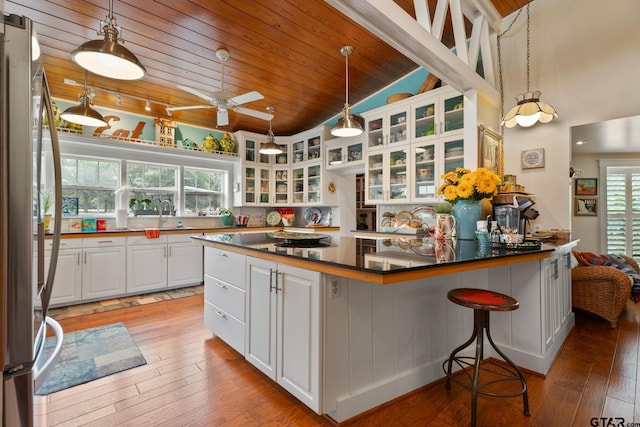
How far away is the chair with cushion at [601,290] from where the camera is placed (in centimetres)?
280

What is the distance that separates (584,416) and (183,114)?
5436mm

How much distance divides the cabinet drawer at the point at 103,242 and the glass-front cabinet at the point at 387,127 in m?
3.61

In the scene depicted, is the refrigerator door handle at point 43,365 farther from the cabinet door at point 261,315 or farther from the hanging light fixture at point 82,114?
the hanging light fixture at point 82,114

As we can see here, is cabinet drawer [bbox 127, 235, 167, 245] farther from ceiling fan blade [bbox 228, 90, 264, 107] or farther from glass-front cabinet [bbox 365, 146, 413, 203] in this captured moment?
glass-front cabinet [bbox 365, 146, 413, 203]

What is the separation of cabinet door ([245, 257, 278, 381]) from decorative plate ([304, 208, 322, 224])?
142 inches

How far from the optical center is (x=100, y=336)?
265 centimetres

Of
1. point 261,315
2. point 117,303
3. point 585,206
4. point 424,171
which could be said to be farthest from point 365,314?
point 585,206

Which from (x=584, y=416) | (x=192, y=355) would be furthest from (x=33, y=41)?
(x=584, y=416)

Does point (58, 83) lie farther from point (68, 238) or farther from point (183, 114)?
point (68, 238)

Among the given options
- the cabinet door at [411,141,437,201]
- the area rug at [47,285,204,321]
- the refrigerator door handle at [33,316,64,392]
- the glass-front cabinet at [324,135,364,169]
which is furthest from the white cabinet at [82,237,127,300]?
the cabinet door at [411,141,437,201]

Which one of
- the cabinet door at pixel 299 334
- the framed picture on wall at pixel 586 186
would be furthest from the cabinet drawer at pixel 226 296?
the framed picture on wall at pixel 586 186

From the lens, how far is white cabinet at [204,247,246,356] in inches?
84.3

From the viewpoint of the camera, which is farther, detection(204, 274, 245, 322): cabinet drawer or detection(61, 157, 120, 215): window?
detection(61, 157, 120, 215): window

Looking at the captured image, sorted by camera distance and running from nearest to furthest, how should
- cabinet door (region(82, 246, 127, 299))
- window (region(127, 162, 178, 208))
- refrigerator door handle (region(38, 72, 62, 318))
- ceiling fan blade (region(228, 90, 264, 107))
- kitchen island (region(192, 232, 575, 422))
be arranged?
refrigerator door handle (region(38, 72, 62, 318))
kitchen island (region(192, 232, 575, 422))
ceiling fan blade (region(228, 90, 264, 107))
cabinet door (region(82, 246, 127, 299))
window (region(127, 162, 178, 208))
